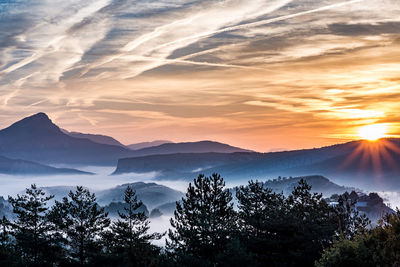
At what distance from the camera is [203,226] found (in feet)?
160

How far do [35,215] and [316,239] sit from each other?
118ft

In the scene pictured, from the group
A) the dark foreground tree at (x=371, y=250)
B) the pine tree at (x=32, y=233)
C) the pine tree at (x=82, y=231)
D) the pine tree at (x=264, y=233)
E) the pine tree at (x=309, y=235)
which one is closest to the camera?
the dark foreground tree at (x=371, y=250)

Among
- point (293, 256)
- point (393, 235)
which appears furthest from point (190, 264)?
point (393, 235)

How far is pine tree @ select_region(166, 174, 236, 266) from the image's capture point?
4675 cm

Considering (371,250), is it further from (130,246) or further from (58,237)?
(58,237)

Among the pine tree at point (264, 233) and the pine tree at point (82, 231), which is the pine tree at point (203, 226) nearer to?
the pine tree at point (264, 233)

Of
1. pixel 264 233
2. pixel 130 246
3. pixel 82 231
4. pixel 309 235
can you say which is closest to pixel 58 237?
pixel 82 231

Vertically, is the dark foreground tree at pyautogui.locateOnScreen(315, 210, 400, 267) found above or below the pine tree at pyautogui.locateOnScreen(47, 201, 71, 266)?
below

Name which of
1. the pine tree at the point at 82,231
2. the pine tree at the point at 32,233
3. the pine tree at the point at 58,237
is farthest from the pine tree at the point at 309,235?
the pine tree at the point at 32,233

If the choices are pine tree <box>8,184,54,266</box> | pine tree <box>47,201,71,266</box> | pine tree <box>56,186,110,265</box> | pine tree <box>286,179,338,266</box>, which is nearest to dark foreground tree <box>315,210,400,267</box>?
pine tree <box>286,179,338,266</box>

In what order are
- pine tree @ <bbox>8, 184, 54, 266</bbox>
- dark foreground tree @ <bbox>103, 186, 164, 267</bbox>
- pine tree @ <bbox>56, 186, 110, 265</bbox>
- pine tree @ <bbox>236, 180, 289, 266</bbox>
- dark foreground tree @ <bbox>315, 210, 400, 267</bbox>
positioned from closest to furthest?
1. dark foreground tree @ <bbox>315, 210, 400, 267</bbox>
2. pine tree @ <bbox>236, 180, 289, 266</bbox>
3. dark foreground tree @ <bbox>103, 186, 164, 267</bbox>
4. pine tree @ <bbox>56, 186, 110, 265</bbox>
5. pine tree @ <bbox>8, 184, 54, 266</bbox>

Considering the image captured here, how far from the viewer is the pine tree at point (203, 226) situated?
153 feet

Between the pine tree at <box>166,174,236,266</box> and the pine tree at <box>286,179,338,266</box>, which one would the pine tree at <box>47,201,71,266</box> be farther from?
the pine tree at <box>286,179,338,266</box>

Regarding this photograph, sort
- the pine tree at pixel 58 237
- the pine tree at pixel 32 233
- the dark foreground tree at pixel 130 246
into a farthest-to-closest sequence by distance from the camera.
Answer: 1. the pine tree at pixel 32 233
2. the pine tree at pixel 58 237
3. the dark foreground tree at pixel 130 246
